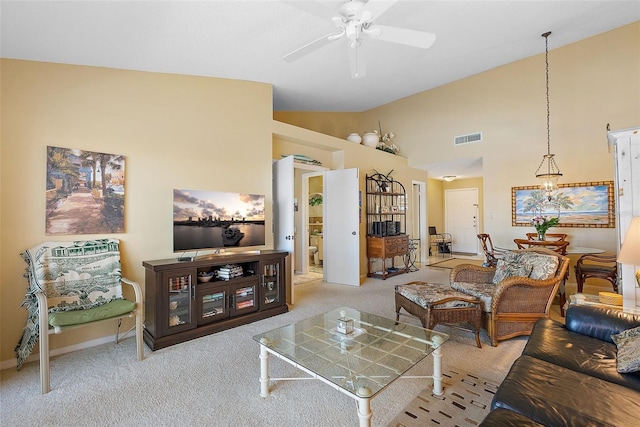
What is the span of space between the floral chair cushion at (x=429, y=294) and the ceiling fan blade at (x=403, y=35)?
2.25 metres

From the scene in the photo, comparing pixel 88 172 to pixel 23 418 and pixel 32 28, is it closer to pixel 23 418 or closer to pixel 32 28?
pixel 32 28

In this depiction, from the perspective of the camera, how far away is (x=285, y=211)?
4031 mm

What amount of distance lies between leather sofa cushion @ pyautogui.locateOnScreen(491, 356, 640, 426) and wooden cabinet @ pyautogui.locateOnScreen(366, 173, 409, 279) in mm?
3932

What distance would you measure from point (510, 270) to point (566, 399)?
6.50 ft

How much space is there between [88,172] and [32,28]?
3.73ft

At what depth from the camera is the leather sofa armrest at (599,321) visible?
1742 mm

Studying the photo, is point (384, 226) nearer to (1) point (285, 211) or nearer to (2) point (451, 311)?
(1) point (285, 211)

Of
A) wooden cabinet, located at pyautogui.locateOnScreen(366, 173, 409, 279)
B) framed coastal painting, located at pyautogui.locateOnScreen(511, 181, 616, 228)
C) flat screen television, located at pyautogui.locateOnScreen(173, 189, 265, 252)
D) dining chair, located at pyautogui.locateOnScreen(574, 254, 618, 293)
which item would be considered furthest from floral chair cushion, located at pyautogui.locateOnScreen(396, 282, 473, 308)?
framed coastal painting, located at pyautogui.locateOnScreen(511, 181, 616, 228)

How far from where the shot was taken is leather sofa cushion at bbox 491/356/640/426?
1.13 m

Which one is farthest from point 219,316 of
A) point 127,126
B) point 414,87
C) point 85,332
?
point 414,87

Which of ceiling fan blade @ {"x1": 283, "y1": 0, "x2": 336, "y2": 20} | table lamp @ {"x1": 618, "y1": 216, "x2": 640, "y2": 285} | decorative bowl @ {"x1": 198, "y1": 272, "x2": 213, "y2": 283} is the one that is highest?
ceiling fan blade @ {"x1": 283, "y1": 0, "x2": 336, "y2": 20}

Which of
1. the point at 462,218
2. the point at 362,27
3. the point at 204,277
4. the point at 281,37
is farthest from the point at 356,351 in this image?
the point at 462,218

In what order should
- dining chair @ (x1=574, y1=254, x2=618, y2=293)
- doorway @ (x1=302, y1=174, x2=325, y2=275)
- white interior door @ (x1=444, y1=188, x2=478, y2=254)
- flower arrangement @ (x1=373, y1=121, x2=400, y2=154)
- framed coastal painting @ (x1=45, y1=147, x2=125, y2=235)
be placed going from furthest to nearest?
1. white interior door @ (x1=444, y1=188, x2=478, y2=254)
2. doorway @ (x1=302, y1=174, x2=325, y2=275)
3. flower arrangement @ (x1=373, y1=121, x2=400, y2=154)
4. dining chair @ (x1=574, y1=254, x2=618, y2=293)
5. framed coastal painting @ (x1=45, y1=147, x2=125, y2=235)

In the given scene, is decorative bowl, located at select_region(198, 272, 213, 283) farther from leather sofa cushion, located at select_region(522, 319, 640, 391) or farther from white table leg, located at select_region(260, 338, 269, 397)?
leather sofa cushion, located at select_region(522, 319, 640, 391)
